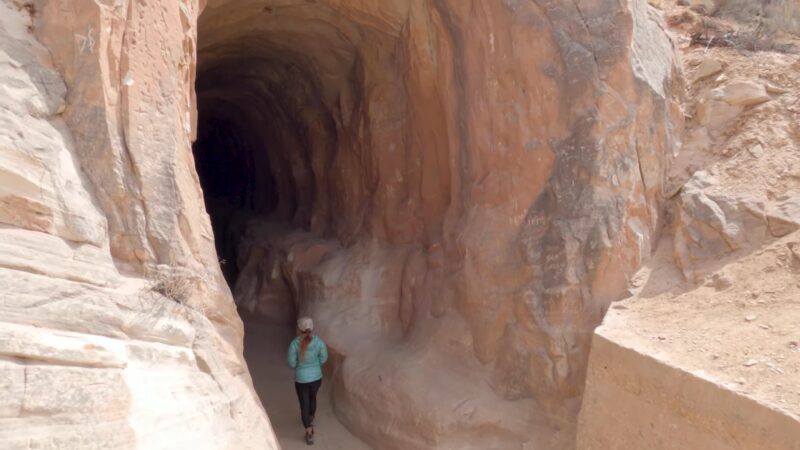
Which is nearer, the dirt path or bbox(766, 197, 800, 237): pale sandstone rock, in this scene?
bbox(766, 197, 800, 237): pale sandstone rock

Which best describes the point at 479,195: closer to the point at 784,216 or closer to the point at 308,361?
the point at 308,361

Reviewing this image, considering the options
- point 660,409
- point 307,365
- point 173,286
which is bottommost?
point 307,365

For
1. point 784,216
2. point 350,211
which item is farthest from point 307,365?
point 784,216

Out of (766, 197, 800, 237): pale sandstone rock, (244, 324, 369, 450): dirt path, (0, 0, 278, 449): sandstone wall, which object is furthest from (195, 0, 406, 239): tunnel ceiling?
(766, 197, 800, 237): pale sandstone rock

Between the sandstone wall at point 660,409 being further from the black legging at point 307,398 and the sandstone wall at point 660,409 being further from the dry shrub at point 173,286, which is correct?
the dry shrub at point 173,286

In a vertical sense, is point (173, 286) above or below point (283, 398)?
above

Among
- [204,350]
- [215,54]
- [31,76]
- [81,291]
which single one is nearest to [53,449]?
[81,291]

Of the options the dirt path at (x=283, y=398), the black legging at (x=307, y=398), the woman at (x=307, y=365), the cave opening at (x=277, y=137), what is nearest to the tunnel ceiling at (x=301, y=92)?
the cave opening at (x=277, y=137)

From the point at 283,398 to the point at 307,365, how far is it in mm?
1233

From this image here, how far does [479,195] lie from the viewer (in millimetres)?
6238

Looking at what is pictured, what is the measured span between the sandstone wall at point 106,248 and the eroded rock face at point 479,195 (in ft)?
7.51

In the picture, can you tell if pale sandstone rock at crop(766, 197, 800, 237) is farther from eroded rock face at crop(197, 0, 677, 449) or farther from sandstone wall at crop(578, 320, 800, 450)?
sandstone wall at crop(578, 320, 800, 450)

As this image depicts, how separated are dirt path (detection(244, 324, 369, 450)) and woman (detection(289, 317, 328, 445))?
22 centimetres

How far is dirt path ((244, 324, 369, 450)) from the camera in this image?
20.4 ft
